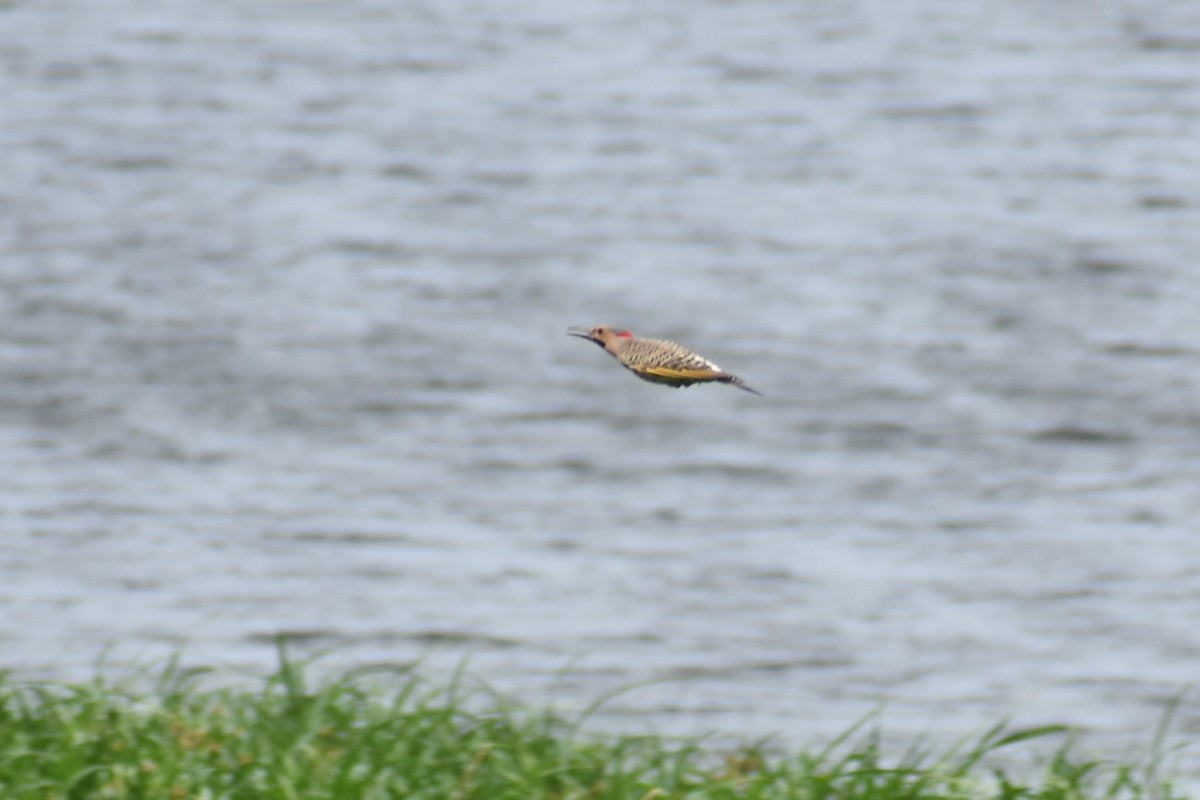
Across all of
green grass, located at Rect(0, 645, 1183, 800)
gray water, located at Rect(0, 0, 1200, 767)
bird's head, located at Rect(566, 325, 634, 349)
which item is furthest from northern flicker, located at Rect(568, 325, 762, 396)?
gray water, located at Rect(0, 0, 1200, 767)

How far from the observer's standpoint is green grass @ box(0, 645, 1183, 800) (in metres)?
5.39

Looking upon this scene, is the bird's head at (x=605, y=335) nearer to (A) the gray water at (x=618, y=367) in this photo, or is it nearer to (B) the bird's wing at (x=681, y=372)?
(B) the bird's wing at (x=681, y=372)

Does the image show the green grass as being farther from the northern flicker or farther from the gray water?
the northern flicker

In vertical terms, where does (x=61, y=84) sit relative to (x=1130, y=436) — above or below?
above

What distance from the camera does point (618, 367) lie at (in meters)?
12.2

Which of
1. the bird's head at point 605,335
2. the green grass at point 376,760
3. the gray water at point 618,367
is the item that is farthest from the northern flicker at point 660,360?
the gray water at point 618,367

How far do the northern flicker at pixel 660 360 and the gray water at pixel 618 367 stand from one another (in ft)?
13.7

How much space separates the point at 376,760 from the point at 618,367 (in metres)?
6.70

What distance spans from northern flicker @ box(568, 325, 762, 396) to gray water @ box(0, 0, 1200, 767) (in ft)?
13.7

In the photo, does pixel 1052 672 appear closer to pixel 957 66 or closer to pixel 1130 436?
pixel 1130 436

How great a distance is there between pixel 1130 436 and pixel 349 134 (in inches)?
309

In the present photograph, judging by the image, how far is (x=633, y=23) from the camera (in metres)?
22.0

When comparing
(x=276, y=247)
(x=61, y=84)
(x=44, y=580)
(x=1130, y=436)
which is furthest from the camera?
(x=61, y=84)

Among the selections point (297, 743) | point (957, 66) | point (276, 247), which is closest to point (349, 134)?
point (276, 247)
